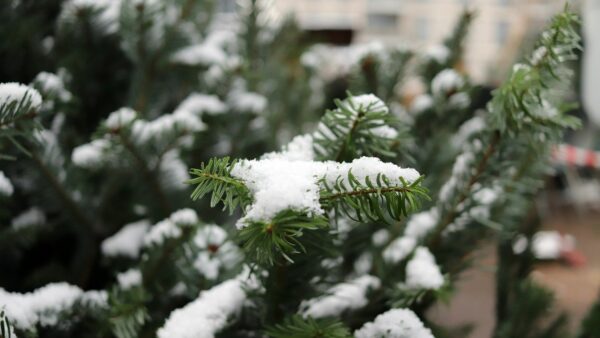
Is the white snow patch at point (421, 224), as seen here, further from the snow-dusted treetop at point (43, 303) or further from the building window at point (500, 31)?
the building window at point (500, 31)

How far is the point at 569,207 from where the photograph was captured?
13.3 feet

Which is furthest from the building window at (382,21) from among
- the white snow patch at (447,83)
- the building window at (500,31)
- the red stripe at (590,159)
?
the white snow patch at (447,83)

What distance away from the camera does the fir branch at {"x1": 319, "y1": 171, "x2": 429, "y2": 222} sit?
0.24m

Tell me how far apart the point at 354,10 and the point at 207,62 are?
A: 14391mm

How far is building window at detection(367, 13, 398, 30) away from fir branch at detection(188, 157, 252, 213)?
50.8 ft

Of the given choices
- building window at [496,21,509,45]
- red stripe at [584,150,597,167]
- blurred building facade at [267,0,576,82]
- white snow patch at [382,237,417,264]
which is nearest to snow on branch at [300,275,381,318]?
white snow patch at [382,237,417,264]

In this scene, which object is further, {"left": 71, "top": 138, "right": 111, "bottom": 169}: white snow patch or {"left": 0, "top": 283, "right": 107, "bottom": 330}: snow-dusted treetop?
{"left": 71, "top": 138, "right": 111, "bottom": 169}: white snow patch

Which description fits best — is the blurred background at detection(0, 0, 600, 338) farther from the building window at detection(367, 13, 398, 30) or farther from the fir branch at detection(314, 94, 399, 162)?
the building window at detection(367, 13, 398, 30)

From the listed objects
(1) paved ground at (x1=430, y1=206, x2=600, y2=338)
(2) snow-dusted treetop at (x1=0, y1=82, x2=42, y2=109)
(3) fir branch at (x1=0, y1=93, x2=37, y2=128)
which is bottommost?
(1) paved ground at (x1=430, y1=206, x2=600, y2=338)

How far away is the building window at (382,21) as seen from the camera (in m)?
15.0

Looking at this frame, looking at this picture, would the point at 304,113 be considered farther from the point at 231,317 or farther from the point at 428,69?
the point at 231,317

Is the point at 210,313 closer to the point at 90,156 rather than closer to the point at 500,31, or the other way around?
the point at 90,156

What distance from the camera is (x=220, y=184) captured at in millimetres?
245

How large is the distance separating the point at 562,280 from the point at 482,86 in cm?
234
